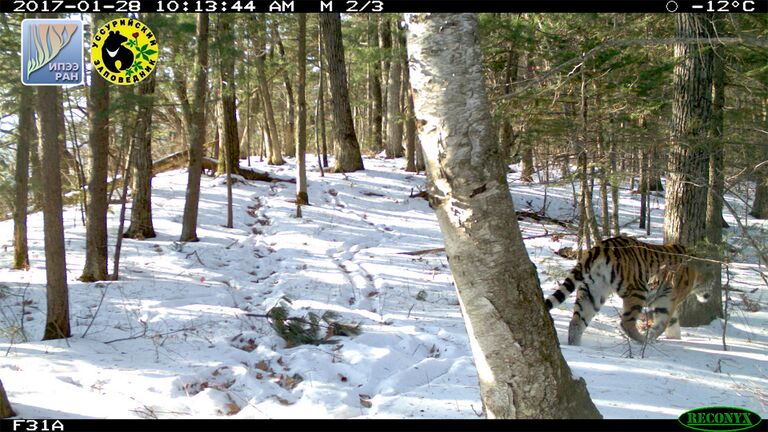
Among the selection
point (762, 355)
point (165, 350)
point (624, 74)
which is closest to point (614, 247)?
point (762, 355)

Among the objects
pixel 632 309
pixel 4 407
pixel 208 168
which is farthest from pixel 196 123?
pixel 632 309

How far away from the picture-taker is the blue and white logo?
226 inches

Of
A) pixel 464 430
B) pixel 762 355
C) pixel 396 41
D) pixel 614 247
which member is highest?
pixel 396 41

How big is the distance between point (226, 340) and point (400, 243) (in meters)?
6.64

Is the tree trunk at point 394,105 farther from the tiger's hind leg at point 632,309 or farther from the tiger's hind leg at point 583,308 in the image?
the tiger's hind leg at point 632,309

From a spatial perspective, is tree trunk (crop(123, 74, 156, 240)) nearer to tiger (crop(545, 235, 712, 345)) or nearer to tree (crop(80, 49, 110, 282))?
tree (crop(80, 49, 110, 282))

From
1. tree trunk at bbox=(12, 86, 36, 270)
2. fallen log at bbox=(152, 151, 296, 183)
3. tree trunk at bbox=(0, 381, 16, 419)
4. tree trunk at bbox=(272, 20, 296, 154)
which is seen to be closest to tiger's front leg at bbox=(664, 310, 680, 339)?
tree trunk at bbox=(0, 381, 16, 419)

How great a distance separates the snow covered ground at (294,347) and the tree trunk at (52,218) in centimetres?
30

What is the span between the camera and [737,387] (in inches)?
209

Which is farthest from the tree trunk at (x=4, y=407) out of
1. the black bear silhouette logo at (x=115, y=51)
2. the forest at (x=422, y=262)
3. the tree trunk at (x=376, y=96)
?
the tree trunk at (x=376, y=96)

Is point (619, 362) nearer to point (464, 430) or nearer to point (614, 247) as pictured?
point (614, 247)

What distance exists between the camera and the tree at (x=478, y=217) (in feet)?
10.0

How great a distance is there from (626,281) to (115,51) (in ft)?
25.6

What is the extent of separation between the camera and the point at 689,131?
7.35 meters
